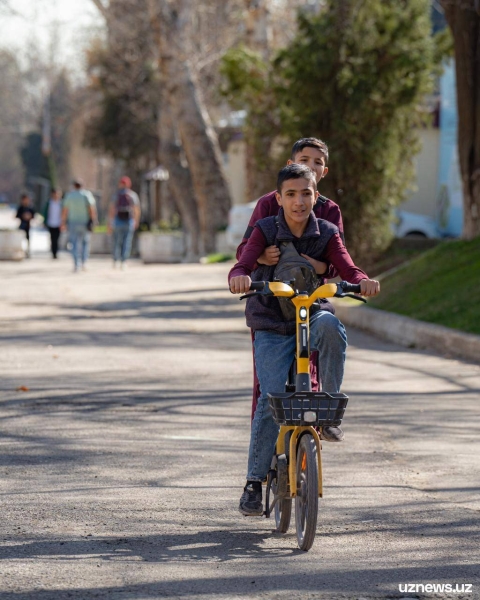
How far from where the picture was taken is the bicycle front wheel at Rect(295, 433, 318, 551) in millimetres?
5312

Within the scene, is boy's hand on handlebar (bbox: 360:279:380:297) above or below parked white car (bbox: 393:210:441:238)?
above

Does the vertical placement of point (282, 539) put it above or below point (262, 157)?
below

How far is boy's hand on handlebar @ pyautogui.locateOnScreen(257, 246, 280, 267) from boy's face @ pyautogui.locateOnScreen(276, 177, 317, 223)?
164 millimetres

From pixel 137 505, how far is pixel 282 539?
891mm

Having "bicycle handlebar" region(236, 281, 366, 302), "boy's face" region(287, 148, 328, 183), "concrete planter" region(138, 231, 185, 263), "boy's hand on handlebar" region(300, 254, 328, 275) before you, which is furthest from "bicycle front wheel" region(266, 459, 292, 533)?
"concrete planter" region(138, 231, 185, 263)

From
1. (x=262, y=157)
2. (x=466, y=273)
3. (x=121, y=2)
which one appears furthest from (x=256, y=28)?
(x=466, y=273)

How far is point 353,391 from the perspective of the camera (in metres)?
10.6

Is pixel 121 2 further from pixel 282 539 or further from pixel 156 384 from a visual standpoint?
pixel 282 539

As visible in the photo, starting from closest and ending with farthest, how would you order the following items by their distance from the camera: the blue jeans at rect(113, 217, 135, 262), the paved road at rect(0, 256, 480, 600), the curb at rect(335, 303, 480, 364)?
the paved road at rect(0, 256, 480, 600) → the curb at rect(335, 303, 480, 364) → the blue jeans at rect(113, 217, 135, 262)

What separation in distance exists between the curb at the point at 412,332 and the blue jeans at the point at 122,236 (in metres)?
10.8

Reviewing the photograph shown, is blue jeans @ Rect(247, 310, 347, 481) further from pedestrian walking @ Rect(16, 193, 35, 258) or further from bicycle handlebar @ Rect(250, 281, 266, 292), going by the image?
pedestrian walking @ Rect(16, 193, 35, 258)

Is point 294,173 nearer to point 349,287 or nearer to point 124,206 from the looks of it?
point 349,287

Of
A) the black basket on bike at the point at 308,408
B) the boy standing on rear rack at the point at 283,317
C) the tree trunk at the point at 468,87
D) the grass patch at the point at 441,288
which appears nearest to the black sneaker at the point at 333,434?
the boy standing on rear rack at the point at 283,317

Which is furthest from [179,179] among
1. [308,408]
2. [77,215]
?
[308,408]
